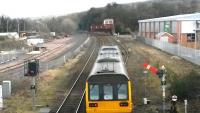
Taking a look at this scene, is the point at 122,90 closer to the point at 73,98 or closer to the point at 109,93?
the point at 109,93

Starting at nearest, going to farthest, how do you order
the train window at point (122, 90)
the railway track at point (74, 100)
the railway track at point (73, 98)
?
the train window at point (122, 90) < the railway track at point (74, 100) < the railway track at point (73, 98)

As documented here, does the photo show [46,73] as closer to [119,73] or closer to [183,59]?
[183,59]

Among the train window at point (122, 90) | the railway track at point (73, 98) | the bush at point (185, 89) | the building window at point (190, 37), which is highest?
the building window at point (190, 37)

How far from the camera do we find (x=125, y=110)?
18.5 m

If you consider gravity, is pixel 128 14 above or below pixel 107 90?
above

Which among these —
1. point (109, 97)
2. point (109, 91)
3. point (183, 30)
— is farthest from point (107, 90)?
point (183, 30)

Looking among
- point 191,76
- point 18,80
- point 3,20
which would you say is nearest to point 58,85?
point 18,80

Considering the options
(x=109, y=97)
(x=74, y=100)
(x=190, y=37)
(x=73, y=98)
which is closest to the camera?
(x=109, y=97)

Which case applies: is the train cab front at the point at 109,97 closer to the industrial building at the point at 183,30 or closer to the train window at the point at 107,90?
the train window at the point at 107,90

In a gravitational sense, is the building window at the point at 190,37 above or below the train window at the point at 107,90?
above

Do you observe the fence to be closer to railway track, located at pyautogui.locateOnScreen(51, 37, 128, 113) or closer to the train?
railway track, located at pyautogui.locateOnScreen(51, 37, 128, 113)

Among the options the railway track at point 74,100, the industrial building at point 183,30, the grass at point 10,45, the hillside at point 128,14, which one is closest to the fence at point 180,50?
the industrial building at point 183,30

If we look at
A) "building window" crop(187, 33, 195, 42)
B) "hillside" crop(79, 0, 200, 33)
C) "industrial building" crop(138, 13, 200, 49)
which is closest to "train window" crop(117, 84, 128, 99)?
"industrial building" crop(138, 13, 200, 49)

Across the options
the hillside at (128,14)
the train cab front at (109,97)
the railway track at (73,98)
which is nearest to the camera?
the train cab front at (109,97)
